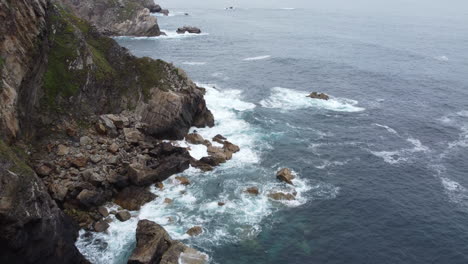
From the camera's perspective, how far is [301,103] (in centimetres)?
8819

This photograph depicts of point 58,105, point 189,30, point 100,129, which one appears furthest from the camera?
point 189,30

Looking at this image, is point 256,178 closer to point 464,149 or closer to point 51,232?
point 51,232

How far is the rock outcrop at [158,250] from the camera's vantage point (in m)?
38.4

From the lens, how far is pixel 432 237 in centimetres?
4547

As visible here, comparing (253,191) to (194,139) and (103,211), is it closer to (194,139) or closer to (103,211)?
(194,139)

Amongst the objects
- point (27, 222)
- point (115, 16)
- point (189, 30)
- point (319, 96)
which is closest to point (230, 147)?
point (27, 222)

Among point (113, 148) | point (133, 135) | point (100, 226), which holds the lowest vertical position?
point (100, 226)

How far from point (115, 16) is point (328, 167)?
405ft

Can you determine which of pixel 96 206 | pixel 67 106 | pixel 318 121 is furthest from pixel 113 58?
pixel 318 121

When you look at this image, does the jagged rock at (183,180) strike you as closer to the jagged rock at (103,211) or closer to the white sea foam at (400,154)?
the jagged rock at (103,211)

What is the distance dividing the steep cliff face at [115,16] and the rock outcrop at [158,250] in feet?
413

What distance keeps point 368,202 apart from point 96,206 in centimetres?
3533

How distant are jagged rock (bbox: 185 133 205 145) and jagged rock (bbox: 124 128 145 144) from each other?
913 centimetres

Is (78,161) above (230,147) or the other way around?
above
